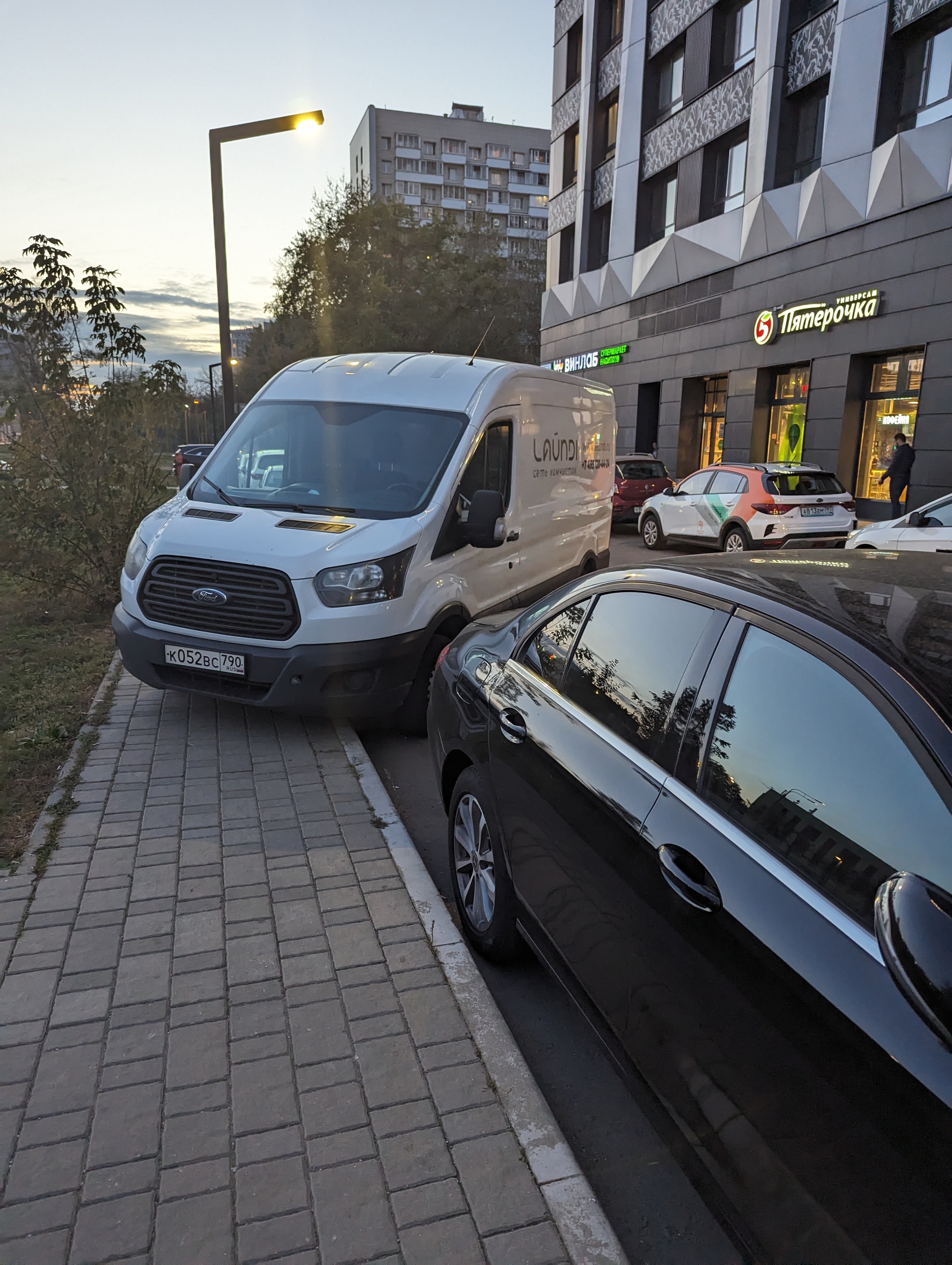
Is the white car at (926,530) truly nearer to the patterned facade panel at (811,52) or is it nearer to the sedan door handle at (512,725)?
the sedan door handle at (512,725)

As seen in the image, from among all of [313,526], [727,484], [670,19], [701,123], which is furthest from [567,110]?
[313,526]

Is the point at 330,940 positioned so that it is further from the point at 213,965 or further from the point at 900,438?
the point at 900,438

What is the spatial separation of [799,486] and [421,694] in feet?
32.0

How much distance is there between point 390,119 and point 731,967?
329 feet

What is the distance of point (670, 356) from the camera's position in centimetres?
2581

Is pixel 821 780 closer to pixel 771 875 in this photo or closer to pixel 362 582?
pixel 771 875

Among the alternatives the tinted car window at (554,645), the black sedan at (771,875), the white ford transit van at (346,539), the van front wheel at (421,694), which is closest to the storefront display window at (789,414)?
the white ford transit van at (346,539)

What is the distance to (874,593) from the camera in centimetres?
212

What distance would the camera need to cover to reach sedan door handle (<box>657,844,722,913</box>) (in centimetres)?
182

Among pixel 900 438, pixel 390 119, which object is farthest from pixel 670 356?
pixel 390 119

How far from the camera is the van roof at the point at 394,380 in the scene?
243 inches

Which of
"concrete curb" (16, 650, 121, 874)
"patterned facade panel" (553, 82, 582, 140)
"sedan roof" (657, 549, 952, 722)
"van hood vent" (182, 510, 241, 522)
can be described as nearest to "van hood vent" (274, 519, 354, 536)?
"van hood vent" (182, 510, 241, 522)

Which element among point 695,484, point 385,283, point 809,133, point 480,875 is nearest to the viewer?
point 480,875

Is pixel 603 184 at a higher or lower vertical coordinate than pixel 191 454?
higher
